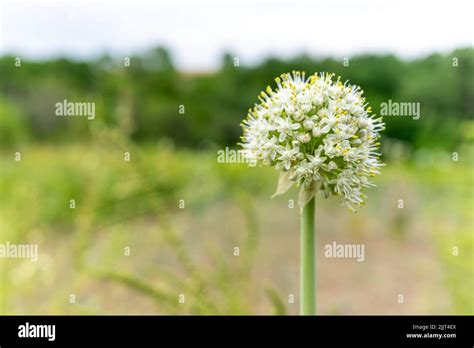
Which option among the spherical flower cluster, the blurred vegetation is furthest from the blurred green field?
the spherical flower cluster

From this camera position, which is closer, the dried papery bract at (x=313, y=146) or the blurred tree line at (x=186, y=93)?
the dried papery bract at (x=313, y=146)

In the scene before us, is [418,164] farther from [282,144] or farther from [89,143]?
[282,144]

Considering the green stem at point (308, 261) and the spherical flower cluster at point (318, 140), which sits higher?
the spherical flower cluster at point (318, 140)

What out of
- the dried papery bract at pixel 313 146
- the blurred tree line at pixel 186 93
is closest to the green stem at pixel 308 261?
the dried papery bract at pixel 313 146

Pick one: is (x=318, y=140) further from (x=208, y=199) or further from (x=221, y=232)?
(x=208, y=199)

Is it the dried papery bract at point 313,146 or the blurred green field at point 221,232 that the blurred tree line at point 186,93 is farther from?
the dried papery bract at point 313,146

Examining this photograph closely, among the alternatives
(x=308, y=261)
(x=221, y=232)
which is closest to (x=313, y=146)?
(x=308, y=261)
